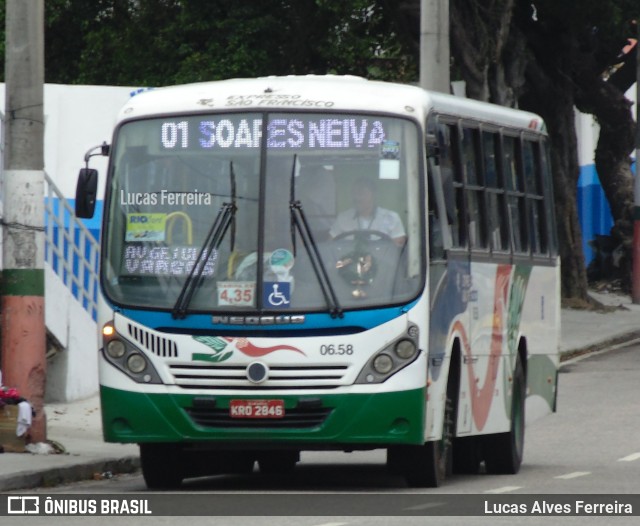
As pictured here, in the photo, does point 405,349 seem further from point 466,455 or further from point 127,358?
point 466,455

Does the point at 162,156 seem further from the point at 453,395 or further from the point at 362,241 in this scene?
the point at 453,395

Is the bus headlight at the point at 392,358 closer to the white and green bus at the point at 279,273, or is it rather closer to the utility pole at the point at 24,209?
the white and green bus at the point at 279,273

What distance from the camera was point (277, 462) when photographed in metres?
14.5

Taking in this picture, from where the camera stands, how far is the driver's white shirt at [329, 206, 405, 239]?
39.9ft

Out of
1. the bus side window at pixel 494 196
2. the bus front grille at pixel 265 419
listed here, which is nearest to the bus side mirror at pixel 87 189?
the bus front grille at pixel 265 419

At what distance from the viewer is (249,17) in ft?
123

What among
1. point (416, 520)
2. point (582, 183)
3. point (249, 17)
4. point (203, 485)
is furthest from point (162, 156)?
point (582, 183)

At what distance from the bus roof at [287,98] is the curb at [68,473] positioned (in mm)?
2613

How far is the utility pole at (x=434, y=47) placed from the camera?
69.9ft

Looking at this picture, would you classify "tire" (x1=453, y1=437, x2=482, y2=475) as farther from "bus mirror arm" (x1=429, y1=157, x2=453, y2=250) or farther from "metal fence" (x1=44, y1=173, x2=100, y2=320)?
"metal fence" (x1=44, y1=173, x2=100, y2=320)

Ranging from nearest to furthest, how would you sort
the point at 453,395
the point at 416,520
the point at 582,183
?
the point at 416,520, the point at 453,395, the point at 582,183

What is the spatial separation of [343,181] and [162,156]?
127 cm

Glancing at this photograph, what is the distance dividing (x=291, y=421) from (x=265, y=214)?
1.37 m

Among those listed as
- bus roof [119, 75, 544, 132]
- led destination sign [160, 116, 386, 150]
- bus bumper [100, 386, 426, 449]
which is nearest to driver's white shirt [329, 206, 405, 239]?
led destination sign [160, 116, 386, 150]
